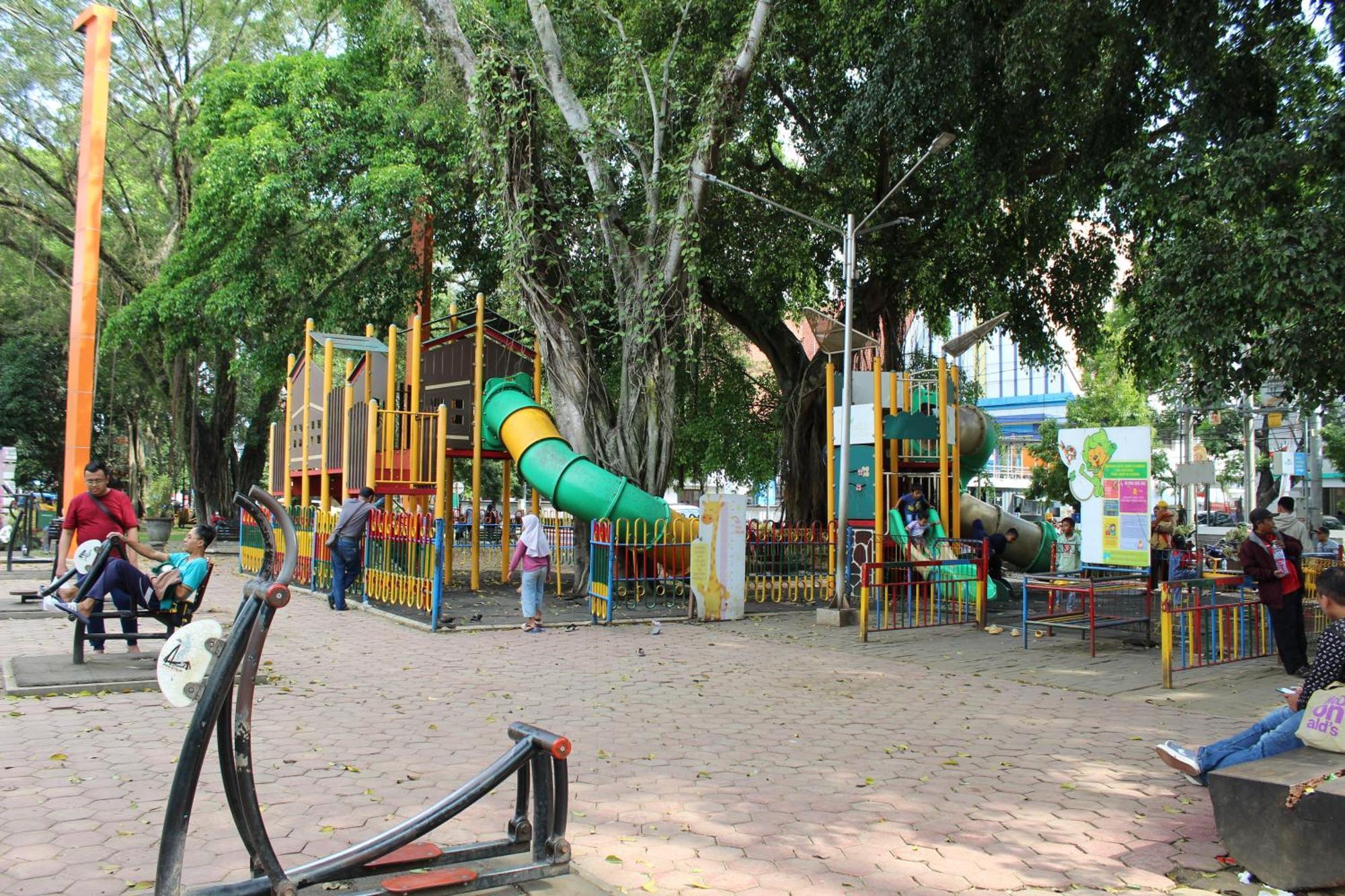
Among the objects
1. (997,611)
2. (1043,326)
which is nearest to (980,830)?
(997,611)

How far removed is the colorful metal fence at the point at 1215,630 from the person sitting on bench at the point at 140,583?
801 centimetres

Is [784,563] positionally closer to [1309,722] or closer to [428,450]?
[428,450]

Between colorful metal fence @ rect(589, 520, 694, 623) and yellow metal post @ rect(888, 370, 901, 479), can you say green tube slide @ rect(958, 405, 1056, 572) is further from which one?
colorful metal fence @ rect(589, 520, 694, 623)

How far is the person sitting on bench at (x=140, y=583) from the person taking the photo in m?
7.63

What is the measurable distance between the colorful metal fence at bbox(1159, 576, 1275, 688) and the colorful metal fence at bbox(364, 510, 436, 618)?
26.6 feet

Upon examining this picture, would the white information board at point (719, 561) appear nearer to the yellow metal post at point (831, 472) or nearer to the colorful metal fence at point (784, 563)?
the colorful metal fence at point (784, 563)

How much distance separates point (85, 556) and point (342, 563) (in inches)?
221

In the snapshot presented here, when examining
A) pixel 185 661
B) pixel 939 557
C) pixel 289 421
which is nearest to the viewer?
pixel 185 661

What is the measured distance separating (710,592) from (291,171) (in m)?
13.9

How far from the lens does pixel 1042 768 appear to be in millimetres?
5871

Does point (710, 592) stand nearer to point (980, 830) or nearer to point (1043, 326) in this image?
point (980, 830)

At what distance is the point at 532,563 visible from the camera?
1150 cm

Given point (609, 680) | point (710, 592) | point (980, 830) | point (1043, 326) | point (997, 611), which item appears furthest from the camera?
point (1043, 326)

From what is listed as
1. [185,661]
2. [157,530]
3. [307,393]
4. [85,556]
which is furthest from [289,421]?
[185,661]
